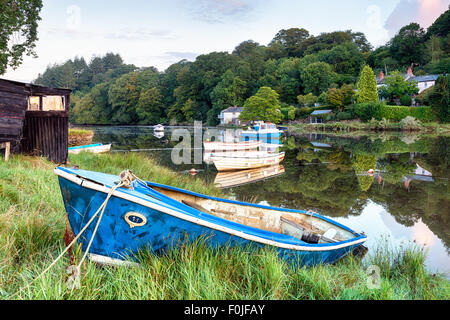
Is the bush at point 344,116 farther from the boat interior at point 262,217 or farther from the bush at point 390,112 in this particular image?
the boat interior at point 262,217

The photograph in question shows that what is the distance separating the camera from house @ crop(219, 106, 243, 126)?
255ft

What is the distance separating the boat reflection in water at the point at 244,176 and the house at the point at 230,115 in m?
60.3

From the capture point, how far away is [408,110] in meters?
49.2

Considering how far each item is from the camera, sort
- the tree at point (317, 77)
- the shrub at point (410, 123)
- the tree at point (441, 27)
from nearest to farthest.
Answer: the shrub at point (410, 123), the tree at point (317, 77), the tree at point (441, 27)

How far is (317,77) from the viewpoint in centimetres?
7238

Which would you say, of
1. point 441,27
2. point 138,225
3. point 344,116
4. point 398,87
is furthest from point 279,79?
point 138,225

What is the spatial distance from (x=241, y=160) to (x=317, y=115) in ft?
158

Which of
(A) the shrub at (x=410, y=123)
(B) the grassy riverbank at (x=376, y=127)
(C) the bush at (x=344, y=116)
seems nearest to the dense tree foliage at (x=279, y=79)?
(C) the bush at (x=344, y=116)

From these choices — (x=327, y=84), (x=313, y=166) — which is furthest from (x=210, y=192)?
(x=327, y=84)

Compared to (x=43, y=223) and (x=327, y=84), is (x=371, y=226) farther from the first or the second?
(x=327, y=84)

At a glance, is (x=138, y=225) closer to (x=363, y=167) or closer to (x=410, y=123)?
(x=363, y=167)

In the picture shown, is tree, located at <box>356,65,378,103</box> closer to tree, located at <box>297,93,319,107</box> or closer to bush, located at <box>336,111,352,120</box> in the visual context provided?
bush, located at <box>336,111,352,120</box>

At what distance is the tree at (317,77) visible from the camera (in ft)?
235

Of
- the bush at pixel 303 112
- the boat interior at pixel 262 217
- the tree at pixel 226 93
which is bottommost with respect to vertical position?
the boat interior at pixel 262 217
